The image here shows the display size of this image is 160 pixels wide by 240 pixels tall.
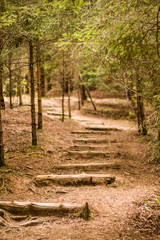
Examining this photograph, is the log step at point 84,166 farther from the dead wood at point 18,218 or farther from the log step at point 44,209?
the dead wood at point 18,218

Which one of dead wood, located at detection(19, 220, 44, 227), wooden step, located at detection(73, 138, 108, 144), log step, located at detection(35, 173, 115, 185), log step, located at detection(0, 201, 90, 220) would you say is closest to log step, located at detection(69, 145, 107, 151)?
wooden step, located at detection(73, 138, 108, 144)

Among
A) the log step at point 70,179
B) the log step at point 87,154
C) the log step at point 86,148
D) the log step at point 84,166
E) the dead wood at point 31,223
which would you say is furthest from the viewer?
the log step at point 86,148

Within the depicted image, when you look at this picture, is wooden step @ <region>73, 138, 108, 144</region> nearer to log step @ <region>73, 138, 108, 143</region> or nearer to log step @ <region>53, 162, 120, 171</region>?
log step @ <region>73, 138, 108, 143</region>

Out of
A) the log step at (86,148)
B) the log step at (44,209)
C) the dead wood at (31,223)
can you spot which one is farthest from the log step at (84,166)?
the dead wood at (31,223)

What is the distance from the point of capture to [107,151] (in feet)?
28.4

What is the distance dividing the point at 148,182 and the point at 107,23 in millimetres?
5288

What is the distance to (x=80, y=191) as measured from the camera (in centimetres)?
548

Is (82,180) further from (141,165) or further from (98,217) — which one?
(141,165)

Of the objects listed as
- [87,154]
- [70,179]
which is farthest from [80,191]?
[87,154]

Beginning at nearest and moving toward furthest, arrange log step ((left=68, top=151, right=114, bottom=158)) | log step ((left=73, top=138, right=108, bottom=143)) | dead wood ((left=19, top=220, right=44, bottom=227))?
dead wood ((left=19, top=220, right=44, bottom=227))
log step ((left=68, top=151, right=114, bottom=158))
log step ((left=73, top=138, right=108, bottom=143))

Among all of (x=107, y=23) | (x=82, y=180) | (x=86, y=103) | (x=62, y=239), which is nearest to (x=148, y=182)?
(x=82, y=180)

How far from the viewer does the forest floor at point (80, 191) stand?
348 centimetres

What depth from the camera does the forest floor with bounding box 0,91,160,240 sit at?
11.4ft

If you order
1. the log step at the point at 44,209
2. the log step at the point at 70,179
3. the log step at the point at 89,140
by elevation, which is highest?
the log step at the point at 89,140
